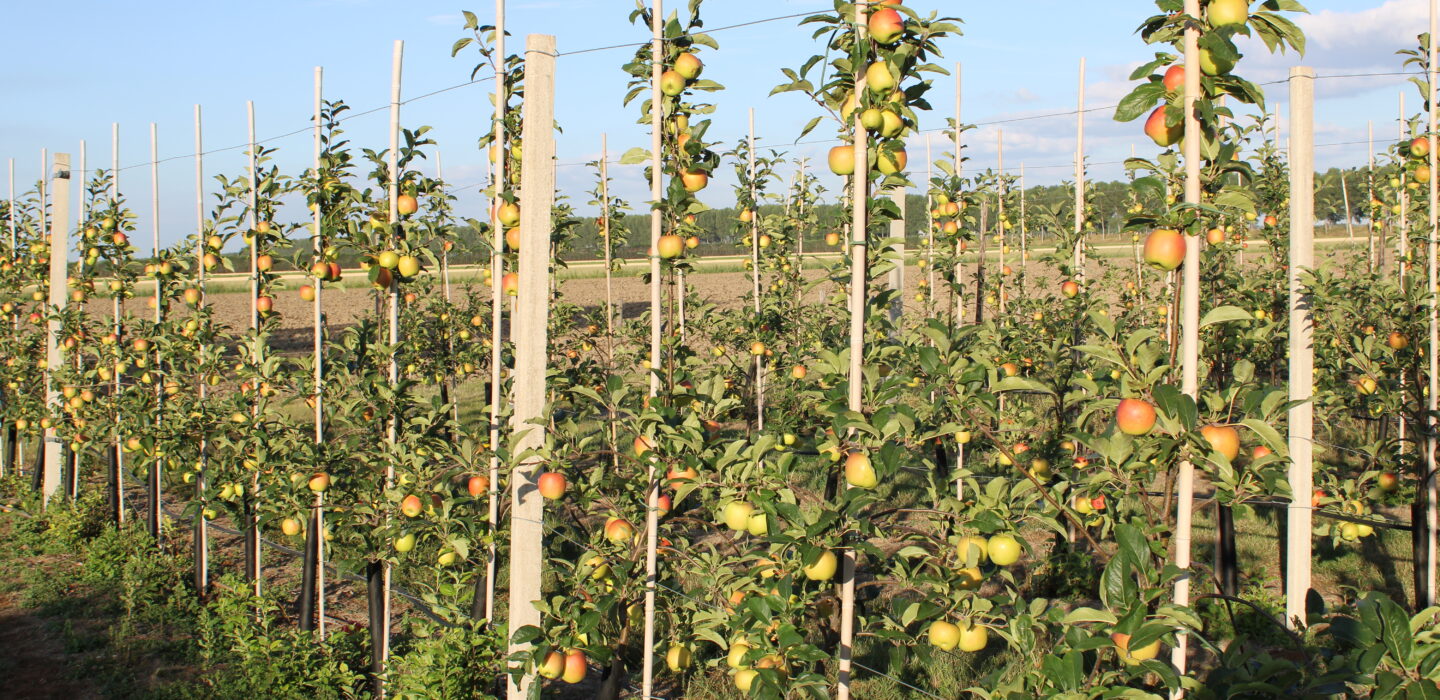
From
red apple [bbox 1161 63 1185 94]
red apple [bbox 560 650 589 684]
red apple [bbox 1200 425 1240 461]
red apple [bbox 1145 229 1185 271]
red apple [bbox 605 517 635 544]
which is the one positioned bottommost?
red apple [bbox 560 650 589 684]

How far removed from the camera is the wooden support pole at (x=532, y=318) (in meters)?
3.74

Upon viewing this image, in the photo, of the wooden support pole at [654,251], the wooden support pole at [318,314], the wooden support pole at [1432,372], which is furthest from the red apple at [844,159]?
the wooden support pole at [1432,372]

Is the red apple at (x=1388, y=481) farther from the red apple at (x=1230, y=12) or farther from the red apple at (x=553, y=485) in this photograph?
the red apple at (x=553, y=485)

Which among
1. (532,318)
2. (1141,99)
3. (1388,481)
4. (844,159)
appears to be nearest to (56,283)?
(532,318)

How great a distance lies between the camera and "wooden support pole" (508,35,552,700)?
374cm

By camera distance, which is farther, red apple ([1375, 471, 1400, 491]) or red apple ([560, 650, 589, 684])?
red apple ([1375, 471, 1400, 491])

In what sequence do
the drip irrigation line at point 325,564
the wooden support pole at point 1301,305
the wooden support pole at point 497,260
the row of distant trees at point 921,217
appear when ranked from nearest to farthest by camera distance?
the wooden support pole at point 1301,305 < the wooden support pole at point 497,260 < the drip irrigation line at point 325,564 < the row of distant trees at point 921,217

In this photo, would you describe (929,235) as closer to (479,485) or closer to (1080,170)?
(1080,170)

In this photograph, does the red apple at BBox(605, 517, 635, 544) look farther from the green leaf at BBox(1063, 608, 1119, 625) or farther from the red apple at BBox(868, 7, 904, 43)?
the red apple at BBox(868, 7, 904, 43)

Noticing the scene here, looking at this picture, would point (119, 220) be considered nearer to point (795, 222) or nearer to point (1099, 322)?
point (795, 222)

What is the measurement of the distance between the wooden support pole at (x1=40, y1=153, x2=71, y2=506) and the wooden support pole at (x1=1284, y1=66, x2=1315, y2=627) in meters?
9.69

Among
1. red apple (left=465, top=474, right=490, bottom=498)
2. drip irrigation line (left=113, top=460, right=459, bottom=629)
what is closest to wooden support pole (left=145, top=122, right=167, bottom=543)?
drip irrigation line (left=113, top=460, right=459, bottom=629)

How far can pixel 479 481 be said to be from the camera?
14.5 feet

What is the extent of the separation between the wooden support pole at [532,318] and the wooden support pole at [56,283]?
7.01 m
